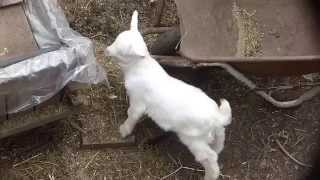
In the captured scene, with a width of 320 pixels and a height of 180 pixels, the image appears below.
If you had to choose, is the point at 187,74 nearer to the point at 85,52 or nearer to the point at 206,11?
the point at 206,11

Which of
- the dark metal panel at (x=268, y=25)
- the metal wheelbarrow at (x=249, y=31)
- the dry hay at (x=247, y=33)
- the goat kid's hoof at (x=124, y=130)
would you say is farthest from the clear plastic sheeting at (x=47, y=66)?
the dry hay at (x=247, y=33)

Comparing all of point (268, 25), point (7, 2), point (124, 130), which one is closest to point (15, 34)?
point (7, 2)

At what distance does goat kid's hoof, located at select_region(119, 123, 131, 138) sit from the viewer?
3.03 meters

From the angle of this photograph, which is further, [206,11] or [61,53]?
[206,11]

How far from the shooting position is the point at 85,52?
2.73 metres

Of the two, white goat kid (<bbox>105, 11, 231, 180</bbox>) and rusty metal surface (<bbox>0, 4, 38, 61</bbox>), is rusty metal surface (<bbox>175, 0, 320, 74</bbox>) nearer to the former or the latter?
white goat kid (<bbox>105, 11, 231, 180</bbox>)

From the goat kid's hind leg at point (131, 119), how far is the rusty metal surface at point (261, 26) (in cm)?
38

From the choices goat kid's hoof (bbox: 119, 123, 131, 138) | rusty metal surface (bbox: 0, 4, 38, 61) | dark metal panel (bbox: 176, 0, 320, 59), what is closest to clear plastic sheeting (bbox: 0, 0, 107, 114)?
rusty metal surface (bbox: 0, 4, 38, 61)

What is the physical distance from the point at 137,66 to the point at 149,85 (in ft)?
0.35

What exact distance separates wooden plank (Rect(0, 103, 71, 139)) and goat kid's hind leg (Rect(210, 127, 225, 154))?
0.70 metres

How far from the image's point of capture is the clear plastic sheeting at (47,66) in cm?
256

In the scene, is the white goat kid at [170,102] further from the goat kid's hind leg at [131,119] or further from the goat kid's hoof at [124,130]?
the goat kid's hoof at [124,130]

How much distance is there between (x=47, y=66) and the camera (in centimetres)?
257

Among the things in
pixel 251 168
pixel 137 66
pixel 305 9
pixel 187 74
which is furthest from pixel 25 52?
pixel 305 9
